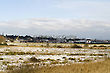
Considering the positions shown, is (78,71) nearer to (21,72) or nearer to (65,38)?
(21,72)

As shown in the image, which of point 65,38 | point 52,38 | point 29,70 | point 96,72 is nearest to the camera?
point 96,72

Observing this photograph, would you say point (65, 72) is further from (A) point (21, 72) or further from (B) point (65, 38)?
(B) point (65, 38)

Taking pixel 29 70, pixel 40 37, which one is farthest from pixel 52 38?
pixel 29 70

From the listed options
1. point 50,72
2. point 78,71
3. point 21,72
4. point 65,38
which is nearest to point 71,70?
point 78,71

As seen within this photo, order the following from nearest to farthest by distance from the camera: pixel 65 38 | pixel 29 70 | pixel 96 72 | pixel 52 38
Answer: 1. pixel 96 72
2. pixel 29 70
3. pixel 65 38
4. pixel 52 38

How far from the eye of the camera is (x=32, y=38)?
171 m

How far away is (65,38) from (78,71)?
496ft

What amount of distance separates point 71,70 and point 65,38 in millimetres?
151229

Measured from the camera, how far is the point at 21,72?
1079 cm

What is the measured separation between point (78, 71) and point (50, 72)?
1.35 m

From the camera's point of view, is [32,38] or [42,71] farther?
[32,38]

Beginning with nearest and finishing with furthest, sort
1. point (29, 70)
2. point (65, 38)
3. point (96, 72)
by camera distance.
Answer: point (96, 72) < point (29, 70) < point (65, 38)

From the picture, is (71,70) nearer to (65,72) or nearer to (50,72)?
(65,72)

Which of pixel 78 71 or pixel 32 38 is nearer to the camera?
pixel 78 71
